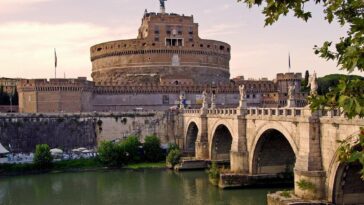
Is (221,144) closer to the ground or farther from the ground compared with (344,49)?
closer to the ground

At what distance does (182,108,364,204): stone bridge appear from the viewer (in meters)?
15.3

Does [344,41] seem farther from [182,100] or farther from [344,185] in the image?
[182,100]

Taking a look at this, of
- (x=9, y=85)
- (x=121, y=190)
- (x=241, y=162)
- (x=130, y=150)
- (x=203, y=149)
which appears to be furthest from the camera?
(x=9, y=85)

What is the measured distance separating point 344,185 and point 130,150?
2059 cm

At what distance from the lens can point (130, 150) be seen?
111 ft

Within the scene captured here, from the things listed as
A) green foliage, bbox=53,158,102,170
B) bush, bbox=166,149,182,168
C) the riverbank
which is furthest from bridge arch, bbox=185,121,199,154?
green foliage, bbox=53,158,102,170

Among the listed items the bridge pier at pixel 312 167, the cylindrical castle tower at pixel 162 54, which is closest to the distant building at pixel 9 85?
the cylindrical castle tower at pixel 162 54

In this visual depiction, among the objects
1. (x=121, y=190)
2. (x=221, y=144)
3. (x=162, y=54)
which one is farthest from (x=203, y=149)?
(x=162, y=54)

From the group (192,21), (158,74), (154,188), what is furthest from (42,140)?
(192,21)

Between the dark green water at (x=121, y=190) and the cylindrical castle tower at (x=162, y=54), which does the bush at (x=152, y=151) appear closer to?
the dark green water at (x=121, y=190)

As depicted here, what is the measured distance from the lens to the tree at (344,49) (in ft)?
Result: 10.9

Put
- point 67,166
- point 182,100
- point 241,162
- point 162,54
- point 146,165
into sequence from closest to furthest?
point 241,162
point 67,166
point 146,165
point 182,100
point 162,54

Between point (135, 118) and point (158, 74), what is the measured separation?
14.1m

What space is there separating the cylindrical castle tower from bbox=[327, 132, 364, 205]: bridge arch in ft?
125
